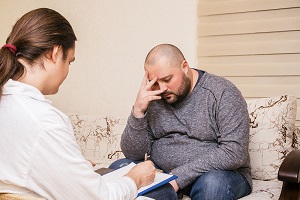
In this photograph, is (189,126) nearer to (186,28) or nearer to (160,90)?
(160,90)

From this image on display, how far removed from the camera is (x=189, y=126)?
72.3 inches

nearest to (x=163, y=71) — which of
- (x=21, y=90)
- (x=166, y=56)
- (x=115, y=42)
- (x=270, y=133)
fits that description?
(x=166, y=56)

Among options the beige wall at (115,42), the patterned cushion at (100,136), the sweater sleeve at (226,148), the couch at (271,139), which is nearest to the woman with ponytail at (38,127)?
the sweater sleeve at (226,148)

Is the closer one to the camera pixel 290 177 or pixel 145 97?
pixel 290 177

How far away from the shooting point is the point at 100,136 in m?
2.55

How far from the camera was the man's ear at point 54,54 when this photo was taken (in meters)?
1.11

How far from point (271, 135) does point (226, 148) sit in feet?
1.33

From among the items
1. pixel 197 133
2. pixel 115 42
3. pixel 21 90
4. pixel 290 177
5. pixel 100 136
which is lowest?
pixel 100 136

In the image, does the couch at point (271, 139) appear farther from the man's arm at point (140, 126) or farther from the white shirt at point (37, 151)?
the white shirt at point (37, 151)

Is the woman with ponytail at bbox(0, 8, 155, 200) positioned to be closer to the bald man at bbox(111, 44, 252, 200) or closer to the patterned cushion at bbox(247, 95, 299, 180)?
the bald man at bbox(111, 44, 252, 200)

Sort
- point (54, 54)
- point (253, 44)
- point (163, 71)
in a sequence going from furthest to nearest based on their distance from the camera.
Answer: point (253, 44) → point (163, 71) → point (54, 54)

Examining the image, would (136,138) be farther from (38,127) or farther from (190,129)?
(38,127)

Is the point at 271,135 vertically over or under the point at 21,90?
under

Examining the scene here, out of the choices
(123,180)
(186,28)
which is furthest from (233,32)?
(123,180)
